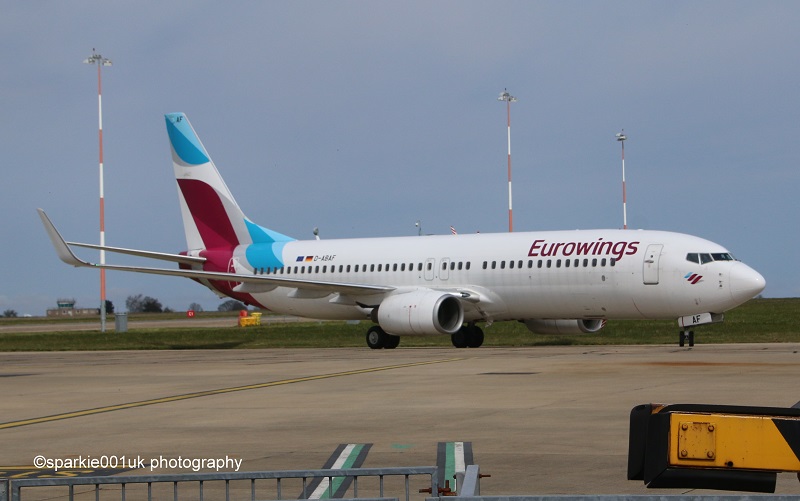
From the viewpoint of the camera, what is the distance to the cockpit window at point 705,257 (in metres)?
29.9

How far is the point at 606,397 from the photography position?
50.0 ft

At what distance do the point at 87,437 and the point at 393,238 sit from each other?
25.9 metres

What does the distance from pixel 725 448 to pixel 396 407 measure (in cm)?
949

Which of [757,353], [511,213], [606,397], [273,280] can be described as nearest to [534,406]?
[606,397]

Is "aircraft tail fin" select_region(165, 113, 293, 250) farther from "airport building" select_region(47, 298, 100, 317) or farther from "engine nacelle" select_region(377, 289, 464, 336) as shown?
"airport building" select_region(47, 298, 100, 317)

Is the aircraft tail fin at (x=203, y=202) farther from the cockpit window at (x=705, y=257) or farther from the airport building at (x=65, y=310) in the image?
the airport building at (x=65, y=310)

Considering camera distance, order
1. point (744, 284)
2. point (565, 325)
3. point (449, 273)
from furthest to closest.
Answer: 1. point (565, 325)
2. point (449, 273)
3. point (744, 284)

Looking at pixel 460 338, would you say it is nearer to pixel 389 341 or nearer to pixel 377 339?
pixel 389 341

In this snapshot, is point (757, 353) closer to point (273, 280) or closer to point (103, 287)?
point (273, 280)

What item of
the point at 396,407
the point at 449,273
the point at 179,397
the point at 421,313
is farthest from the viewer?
the point at 449,273

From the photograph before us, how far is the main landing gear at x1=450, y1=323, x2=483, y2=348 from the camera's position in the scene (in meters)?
34.9

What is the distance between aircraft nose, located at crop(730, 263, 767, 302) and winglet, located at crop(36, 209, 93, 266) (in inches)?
726

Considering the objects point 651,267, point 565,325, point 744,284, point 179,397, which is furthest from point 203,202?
point 179,397

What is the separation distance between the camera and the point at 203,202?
41.2 metres
